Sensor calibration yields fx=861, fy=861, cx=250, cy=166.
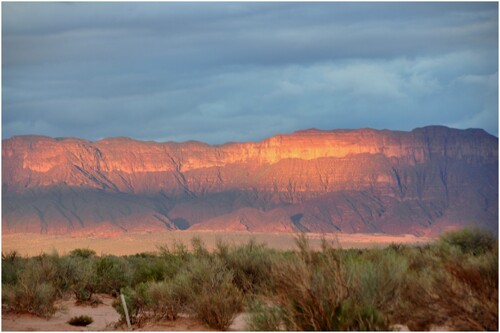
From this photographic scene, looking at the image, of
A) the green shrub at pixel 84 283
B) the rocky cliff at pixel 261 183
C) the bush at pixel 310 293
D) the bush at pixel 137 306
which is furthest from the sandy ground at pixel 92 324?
the rocky cliff at pixel 261 183

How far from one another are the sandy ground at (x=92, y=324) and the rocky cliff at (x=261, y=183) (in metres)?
108

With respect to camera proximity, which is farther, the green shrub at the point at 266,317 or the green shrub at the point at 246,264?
the green shrub at the point at 246,264

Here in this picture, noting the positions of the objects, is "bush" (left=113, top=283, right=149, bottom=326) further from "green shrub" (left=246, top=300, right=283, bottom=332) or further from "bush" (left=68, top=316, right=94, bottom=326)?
"green shrub" (left=246, top=300, right=283, bottom=332)

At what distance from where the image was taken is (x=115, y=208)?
503ft

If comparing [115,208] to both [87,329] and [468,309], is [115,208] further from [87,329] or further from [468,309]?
[468,309]

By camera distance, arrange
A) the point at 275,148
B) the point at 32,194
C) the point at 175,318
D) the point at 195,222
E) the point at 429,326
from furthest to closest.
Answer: the point at 275,148
the point at 32,194
the point at 195,222
the point at 175,318
the point at 429,326

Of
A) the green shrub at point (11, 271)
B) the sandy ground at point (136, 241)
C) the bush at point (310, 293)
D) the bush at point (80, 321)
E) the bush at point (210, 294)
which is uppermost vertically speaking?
the bush at point (310, 293)

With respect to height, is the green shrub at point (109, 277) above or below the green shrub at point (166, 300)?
below

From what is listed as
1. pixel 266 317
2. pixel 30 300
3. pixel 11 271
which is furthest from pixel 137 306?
pixel 11 271

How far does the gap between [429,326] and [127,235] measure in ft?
381

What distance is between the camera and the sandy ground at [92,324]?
2457 cm

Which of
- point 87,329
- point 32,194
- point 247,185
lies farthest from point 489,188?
point 87,329

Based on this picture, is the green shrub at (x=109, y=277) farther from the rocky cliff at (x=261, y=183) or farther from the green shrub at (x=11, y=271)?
the rocky cliff at (x=261, y=183)

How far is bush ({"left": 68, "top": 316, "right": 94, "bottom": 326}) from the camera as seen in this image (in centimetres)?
2797
